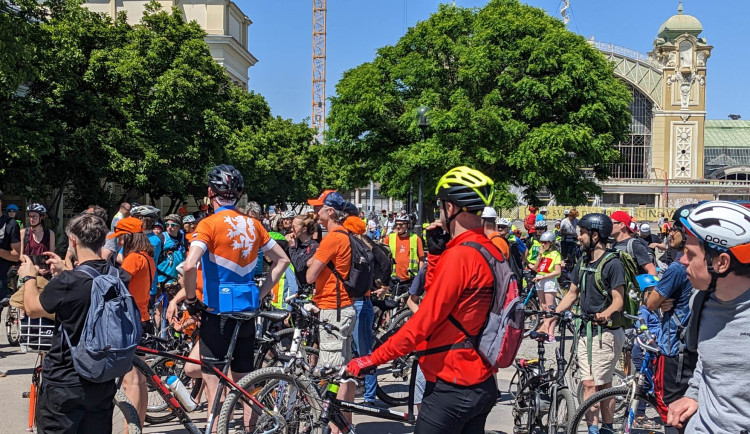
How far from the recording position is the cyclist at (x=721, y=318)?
9.73 ft

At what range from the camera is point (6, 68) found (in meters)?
15.7

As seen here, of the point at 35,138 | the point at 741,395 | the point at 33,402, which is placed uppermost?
the point at 35,138

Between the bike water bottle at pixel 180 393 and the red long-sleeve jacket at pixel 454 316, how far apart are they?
254 centimetres

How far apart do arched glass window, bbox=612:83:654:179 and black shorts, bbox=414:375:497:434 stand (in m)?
88.0

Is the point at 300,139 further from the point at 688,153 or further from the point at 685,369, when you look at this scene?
the point at 685,369

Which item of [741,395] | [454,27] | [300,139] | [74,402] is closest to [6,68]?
[74,402]

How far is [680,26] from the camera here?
9106cm

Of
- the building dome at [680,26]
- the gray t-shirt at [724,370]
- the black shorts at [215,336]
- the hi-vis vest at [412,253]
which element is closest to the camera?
the gray t-shirt at [724,370]

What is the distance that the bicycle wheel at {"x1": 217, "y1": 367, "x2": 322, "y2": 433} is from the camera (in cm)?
502

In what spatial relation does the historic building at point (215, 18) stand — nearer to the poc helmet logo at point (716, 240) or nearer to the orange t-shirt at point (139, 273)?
the orange t-shirt at point (139, 273)

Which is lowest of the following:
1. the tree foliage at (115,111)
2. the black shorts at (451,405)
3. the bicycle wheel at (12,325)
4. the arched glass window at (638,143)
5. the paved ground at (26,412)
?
the paved ground at (26,412)

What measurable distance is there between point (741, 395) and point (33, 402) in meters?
4.97

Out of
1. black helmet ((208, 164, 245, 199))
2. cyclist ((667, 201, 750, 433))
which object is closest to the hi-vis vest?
black helmet ((208, 164, 245, 199))

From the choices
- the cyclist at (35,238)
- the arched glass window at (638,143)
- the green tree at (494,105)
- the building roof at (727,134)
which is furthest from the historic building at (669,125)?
the cyclist at (35,238)
